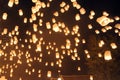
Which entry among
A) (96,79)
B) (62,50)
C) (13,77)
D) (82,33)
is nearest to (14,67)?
(13,77)

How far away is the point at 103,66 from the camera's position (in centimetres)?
2416

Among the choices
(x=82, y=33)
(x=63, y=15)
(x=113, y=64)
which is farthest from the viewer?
(x=82, y=33)

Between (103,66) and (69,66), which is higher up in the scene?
(69,66)

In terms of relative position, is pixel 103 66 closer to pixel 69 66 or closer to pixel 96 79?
pixel 96 79

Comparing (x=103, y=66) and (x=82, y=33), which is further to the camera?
(x=82, y=33)

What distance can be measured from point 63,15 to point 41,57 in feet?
31.8

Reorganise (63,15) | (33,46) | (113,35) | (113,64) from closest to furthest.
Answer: (63,15) < (113,64) < (113,35) < (33,46)

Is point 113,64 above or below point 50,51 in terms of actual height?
below

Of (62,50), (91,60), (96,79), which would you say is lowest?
(96,79)

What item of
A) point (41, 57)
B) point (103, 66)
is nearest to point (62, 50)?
point (41, 57)

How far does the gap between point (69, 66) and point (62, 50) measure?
3.65 meters

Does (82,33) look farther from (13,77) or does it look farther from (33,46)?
(13,77)

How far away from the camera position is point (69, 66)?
104ft

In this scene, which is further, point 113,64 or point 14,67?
point 14,67
